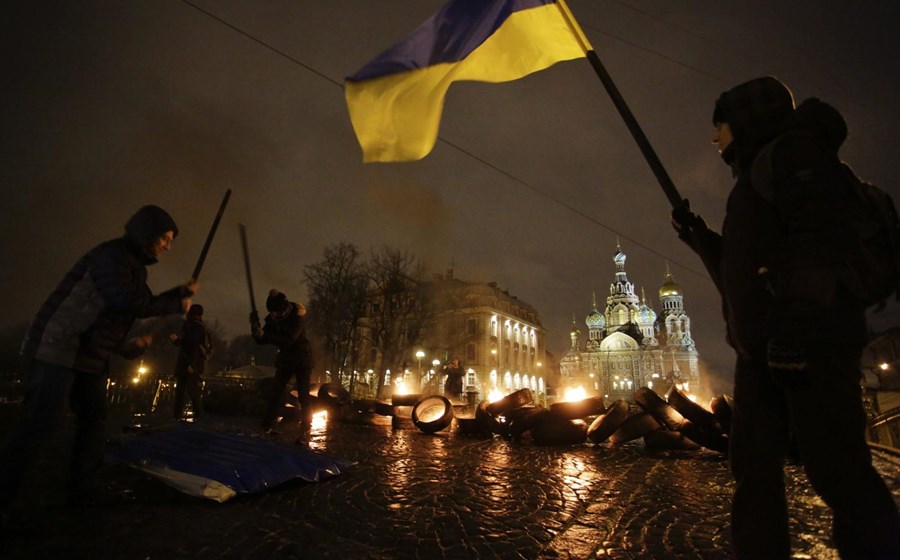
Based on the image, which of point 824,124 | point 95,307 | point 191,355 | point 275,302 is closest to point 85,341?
point 95,307

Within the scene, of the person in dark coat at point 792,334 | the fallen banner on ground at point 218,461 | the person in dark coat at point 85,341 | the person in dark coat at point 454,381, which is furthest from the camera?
the person in dark coat at point 454,381

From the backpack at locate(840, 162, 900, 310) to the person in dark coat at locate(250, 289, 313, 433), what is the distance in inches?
272

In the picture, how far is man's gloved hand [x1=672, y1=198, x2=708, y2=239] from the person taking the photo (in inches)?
106

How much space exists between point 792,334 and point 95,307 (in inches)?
175

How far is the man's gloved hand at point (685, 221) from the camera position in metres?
2.68

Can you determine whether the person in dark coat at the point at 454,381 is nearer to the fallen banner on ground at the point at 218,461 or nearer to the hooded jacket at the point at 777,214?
the fallen banner on ground at the point at 218,461

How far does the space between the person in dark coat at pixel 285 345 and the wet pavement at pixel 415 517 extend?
241cm

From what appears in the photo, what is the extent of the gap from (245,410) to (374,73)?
12536mm

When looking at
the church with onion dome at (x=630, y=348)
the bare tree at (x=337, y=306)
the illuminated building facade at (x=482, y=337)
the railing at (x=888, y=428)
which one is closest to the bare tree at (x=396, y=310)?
the bare tree at (x=337, y=306)

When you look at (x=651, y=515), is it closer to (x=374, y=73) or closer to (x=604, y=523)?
(x=604, y=523)

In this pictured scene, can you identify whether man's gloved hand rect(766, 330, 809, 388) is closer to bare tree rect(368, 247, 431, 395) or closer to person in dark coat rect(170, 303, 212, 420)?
A: person in dark coat rect(170, 303, 212, 420)

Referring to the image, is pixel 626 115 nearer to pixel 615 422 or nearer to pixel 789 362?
pixel 789 362

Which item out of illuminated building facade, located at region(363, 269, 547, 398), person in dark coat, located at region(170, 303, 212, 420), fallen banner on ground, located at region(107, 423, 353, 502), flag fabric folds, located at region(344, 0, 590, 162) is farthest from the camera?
illuminated building facade, located at region(363, 269, 547, 398)

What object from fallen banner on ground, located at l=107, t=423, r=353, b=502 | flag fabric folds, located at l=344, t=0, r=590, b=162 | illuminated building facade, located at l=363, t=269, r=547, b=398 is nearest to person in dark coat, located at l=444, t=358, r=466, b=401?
fallen banner on ground, located at l=107, t=423, r=353, b=502
